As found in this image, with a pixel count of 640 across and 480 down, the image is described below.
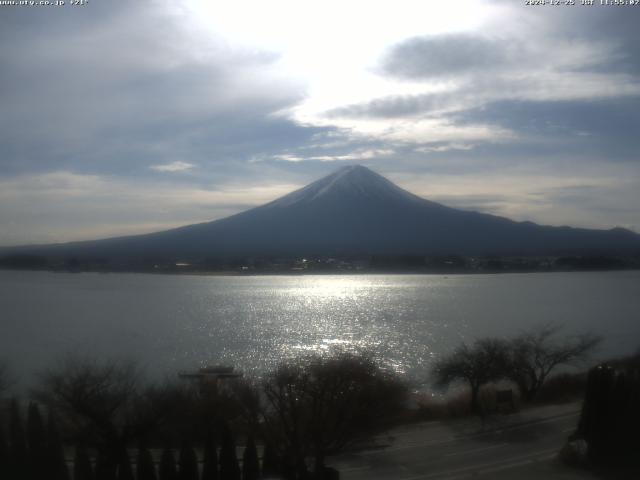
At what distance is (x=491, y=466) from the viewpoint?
771 cm

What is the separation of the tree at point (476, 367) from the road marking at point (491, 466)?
3309 mm

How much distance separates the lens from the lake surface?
18.0 meters

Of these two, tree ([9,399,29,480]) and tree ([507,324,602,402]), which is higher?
tree ([9,399,29,480])

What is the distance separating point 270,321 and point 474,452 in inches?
787

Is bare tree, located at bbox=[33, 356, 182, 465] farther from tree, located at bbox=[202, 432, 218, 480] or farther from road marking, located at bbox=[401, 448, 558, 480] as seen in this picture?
road marking, located at bbox=[401, 448, 558, 480]

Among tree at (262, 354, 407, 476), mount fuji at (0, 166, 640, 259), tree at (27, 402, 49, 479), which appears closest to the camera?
tree at (27, 402, 49, 479)

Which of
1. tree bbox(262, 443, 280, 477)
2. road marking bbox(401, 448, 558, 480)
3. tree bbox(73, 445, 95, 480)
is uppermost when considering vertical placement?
tree bbox(73, 445, 95, 480)

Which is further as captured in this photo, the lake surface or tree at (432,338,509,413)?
the lake surface

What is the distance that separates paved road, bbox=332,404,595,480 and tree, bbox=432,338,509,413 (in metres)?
1.40

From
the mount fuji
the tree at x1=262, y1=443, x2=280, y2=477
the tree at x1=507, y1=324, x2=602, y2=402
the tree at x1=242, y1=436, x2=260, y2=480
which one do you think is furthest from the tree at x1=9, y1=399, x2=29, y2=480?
the mount fuji

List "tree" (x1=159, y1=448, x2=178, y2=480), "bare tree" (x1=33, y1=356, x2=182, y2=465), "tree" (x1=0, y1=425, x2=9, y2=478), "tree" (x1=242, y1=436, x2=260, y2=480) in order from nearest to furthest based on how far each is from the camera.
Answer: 1. "tree" (x1=0, y1=425, x2=9, y2=478)
2. "tree" (x1=159, y1=448, x2=178, y2=480)
3. "tree" (x1=242, y1=436, x2=260, y2=480)
4. "bare tree" (x1=33, y1=356, x2=182, y2=465)

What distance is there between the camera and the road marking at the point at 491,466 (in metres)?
7.39

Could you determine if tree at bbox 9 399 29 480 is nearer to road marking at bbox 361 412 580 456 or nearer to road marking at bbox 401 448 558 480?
road marking at bbox 401 448 558 480

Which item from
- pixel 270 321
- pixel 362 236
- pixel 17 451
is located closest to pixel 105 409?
pixel 17 451
